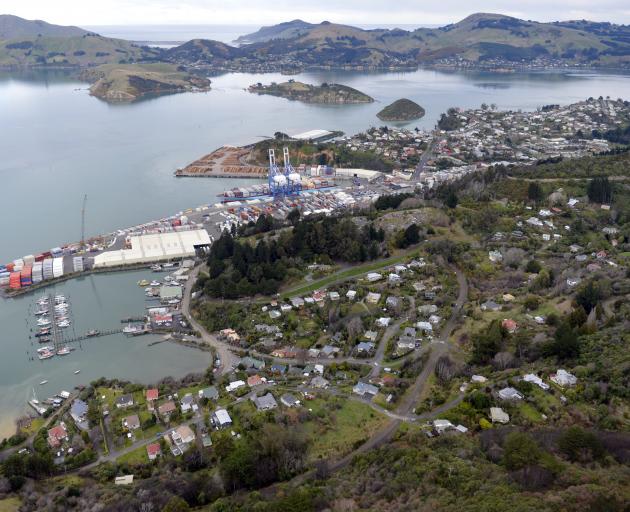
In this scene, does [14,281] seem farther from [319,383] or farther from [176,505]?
[176,505]

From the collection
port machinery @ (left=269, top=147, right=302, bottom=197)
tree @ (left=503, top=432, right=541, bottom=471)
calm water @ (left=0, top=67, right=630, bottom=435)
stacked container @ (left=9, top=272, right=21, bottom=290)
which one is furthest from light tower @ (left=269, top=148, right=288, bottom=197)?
tree @ (left=503, top=432, right=541, bottom=471)

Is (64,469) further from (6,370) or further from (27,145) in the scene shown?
(27,145)

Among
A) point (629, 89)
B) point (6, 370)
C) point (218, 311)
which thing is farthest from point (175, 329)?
point (629, 89)

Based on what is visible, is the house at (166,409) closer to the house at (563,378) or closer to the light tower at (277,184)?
the house at (563,378)

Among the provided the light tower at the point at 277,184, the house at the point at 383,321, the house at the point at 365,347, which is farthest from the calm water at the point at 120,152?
the house at the point at 383,321

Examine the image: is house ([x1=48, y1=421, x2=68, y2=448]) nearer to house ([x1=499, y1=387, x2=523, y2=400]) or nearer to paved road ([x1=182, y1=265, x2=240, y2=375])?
paved road ([x1=182, y1=265, x2=240, y2=375])

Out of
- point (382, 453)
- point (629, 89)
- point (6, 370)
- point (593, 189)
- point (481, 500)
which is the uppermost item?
point (629, 89)
